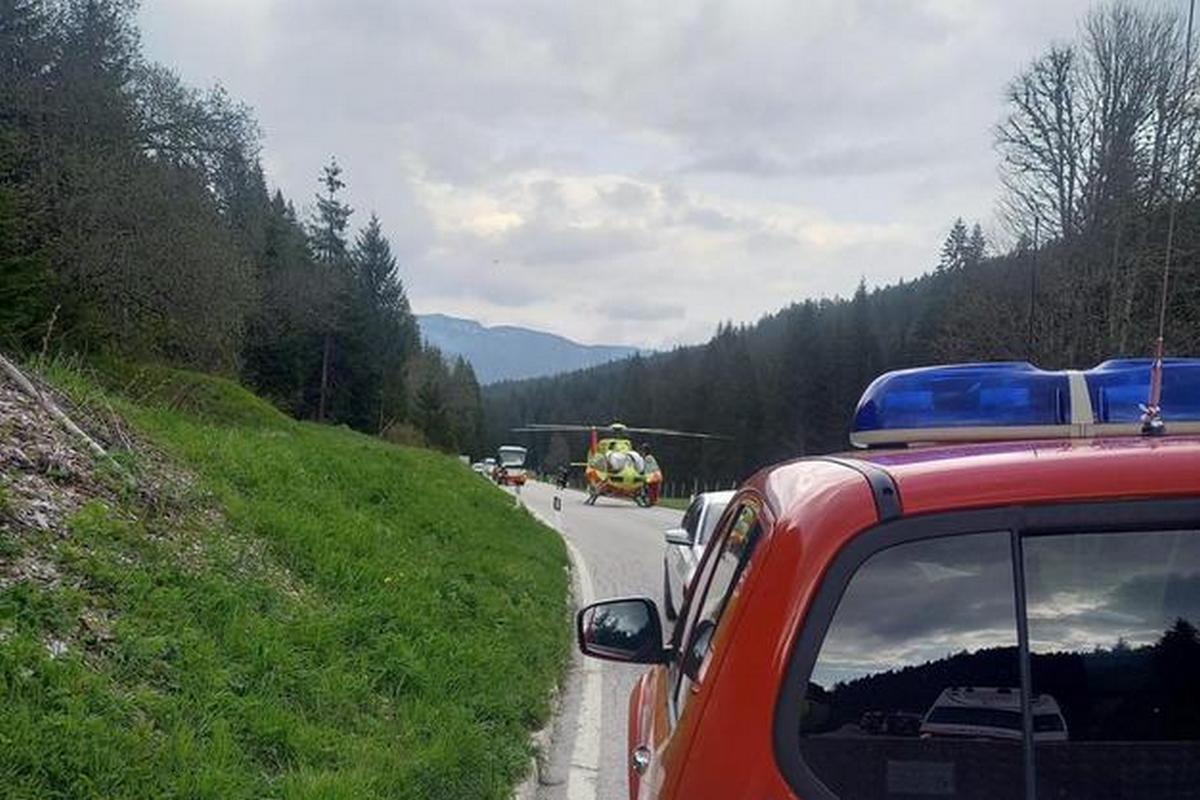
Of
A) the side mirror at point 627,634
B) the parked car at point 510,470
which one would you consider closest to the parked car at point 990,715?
the side mirror at point 627,634

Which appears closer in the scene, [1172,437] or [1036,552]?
[1036,552]

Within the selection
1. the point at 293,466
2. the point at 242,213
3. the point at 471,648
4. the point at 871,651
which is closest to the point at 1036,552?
the point at 871,651

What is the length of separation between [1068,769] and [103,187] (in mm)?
26963

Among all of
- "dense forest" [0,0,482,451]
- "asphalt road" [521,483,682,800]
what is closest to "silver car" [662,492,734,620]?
"asphalt road" [521,483,682,800]

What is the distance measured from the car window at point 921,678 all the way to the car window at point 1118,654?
67mm

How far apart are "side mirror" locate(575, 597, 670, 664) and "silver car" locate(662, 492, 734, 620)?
588 cm

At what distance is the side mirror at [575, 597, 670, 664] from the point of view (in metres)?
3.03

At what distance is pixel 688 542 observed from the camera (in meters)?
9.79

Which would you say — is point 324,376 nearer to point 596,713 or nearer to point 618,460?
point 618,460

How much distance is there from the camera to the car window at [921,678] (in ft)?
5.57

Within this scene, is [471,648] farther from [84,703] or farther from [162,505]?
[84,703]

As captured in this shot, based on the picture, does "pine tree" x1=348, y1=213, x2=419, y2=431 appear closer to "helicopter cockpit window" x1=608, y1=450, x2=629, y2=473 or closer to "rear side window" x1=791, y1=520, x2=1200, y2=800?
"helicopter cockpit window" x1=608, y1=450, x2=629, y2=473

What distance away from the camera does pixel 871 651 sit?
1.75m

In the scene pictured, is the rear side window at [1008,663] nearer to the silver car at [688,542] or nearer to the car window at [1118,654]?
the car window at [1118,654]
